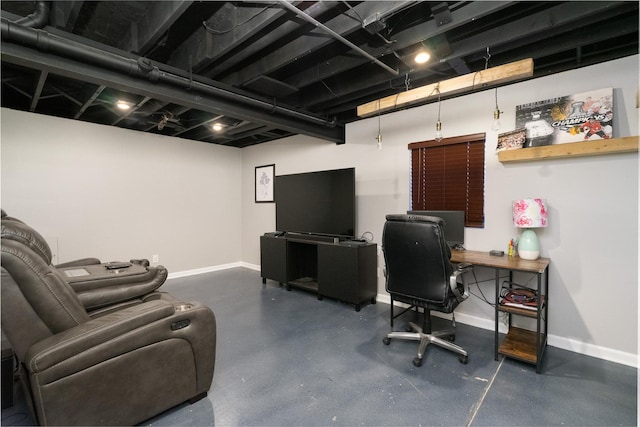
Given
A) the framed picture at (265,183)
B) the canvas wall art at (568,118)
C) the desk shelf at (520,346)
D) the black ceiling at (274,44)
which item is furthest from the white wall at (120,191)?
the canvas wall art at (568,118)

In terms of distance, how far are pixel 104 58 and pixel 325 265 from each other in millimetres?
2990

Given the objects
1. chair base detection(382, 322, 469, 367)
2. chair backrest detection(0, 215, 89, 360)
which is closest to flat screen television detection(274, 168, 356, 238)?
chair base detection(382, 322, 469, 367)

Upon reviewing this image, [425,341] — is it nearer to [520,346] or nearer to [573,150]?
[520,346]

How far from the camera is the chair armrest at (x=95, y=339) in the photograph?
1.32m

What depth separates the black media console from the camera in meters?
3.50

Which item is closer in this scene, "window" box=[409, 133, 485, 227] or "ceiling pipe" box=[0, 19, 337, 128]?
"ceiling pipe" box=[0, 19, 337, 128]

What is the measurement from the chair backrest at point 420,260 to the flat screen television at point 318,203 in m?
1.32

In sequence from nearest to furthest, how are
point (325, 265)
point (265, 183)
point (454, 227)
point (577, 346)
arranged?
point (577, 346) < point (454, 227) < point (325, 265) < point (265, 183)

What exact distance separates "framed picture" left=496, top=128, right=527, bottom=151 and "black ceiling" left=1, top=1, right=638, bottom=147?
21.5 inches

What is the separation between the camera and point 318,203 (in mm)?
4102

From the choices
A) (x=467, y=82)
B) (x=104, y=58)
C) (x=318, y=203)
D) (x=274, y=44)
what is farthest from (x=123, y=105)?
(x=467, y=82)

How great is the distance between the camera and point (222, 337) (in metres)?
2.78

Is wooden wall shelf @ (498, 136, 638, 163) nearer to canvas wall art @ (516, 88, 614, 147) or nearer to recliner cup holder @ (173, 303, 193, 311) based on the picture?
canvas wall art @ (516, 88, 614, 147)

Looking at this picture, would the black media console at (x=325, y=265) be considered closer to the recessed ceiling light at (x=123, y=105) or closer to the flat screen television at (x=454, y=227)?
the flat screen television at (x=454, y=227)
